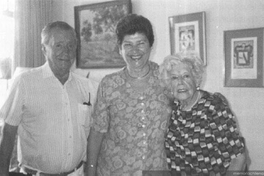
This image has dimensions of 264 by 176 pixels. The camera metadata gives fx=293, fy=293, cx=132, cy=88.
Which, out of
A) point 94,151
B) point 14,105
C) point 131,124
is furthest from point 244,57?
point 14,105

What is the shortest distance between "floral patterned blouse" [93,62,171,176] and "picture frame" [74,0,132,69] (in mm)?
1732

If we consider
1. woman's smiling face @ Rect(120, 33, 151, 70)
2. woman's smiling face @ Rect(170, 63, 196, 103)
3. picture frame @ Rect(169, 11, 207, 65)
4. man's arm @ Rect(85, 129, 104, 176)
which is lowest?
man's arm @ Rect(85, 129, 104, 176)

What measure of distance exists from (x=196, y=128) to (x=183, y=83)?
0.25 m

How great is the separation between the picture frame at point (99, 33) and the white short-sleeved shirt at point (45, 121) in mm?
1658

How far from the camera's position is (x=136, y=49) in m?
1.63

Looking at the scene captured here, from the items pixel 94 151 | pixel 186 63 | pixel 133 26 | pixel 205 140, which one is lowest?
pixel 94 151

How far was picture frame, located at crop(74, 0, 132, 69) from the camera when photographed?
134 inches

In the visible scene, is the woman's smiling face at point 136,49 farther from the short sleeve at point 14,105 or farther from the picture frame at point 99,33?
the picture frame at point 99,33

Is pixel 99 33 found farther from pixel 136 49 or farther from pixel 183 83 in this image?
pixel 183 83

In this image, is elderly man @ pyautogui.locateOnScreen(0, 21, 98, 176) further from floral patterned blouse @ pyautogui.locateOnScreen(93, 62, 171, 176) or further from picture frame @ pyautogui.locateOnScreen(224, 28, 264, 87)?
picture frame @ pyautogui.locateOnScreen(224, 28, 264, 87)

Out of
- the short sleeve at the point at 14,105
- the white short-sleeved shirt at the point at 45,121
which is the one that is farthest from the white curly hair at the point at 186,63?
the short sleeve at the point at 14,105

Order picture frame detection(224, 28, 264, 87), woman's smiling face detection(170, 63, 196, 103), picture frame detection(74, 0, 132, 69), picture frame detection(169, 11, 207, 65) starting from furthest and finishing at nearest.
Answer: picture frame detection(74, 0, 132, 69) → picture frame detection(169, 11, 207, 65) → picture frame detection(224, 28, 264, 87) → woman's smiling face detection(170, 63, 196, 103)

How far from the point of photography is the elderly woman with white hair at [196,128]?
1.37 meters

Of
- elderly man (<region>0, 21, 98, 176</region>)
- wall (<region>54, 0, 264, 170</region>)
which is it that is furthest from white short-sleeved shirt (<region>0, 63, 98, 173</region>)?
wall (<region>54, 0, 264, 170</region>)
